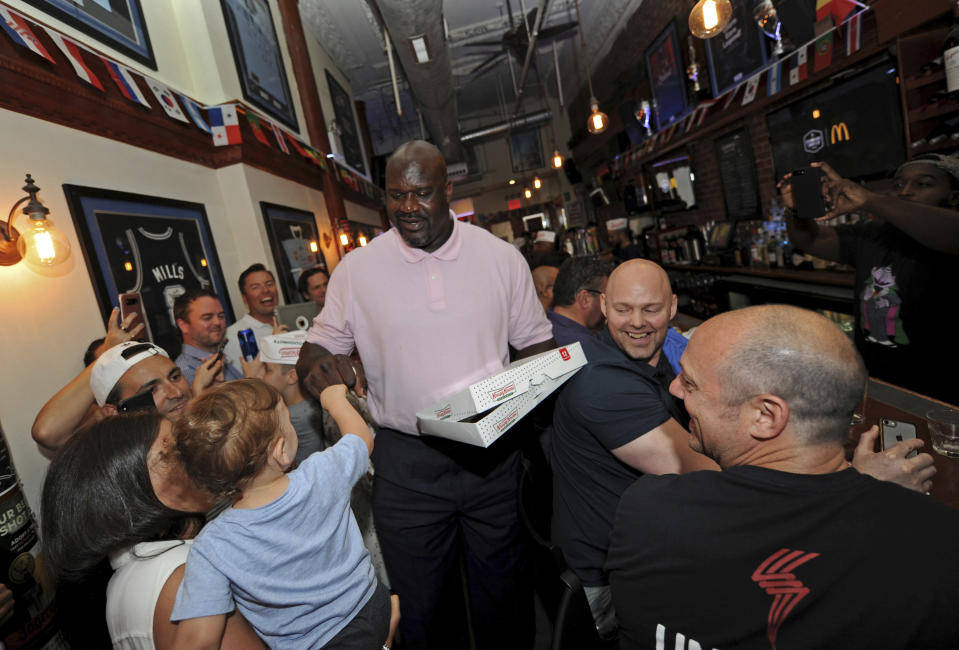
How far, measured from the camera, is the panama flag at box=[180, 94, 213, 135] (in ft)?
11.4

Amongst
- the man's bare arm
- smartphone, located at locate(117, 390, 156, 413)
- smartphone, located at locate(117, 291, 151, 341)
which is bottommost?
the man's bare arm

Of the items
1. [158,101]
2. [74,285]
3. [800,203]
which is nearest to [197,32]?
[158,101]

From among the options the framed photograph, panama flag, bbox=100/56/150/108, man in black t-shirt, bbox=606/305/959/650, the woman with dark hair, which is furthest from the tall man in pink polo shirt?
the framed photograph

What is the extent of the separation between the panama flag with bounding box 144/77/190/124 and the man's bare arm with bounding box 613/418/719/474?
3.73 metres

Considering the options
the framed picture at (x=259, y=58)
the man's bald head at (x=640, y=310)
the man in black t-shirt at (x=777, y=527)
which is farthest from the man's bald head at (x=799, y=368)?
the framed picture at (x=259, y=58)

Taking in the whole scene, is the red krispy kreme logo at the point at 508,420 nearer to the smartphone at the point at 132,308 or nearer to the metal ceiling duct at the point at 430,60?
the smartphone at the point at 132,308

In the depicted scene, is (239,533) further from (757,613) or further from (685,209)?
(685,209)

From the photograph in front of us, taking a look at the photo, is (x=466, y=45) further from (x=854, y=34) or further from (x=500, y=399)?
(x=500, y=399)

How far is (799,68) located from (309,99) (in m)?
5.48

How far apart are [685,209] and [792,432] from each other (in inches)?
269

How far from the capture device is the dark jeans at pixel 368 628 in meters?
1.33

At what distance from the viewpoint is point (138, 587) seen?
1.08 m

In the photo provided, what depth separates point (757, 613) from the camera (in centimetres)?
77

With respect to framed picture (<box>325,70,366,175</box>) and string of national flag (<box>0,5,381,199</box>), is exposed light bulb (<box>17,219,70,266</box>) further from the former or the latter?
framed picture (<box>325,70,366,175</box>)
